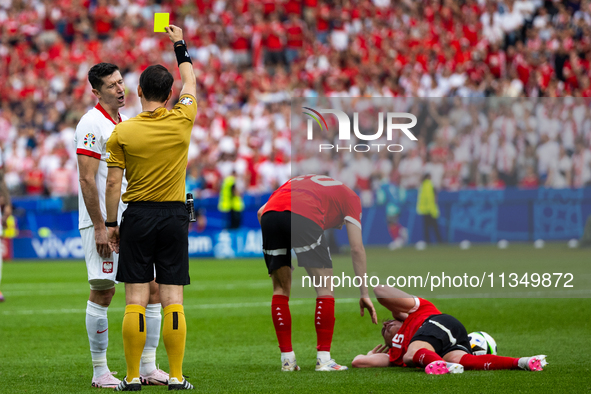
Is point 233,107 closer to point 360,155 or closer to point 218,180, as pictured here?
point 218,180

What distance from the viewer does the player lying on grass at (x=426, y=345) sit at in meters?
5.68

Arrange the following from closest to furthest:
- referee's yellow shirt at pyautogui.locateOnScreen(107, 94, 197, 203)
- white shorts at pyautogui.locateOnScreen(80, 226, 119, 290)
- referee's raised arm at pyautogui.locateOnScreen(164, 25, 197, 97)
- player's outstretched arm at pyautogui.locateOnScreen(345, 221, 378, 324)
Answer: referee's yellow shirt at pyautogui.locateOnScreen(107, 94, 197, 203), referee's raised arm at pyautogui.locateOnScreen(164, 25, 197, 97), white shorts at pyautogui.locateOnScreen(80, 226, 119, 290), player's outstretched arm at pyautogui.locateOnScreen(345, 221, 378, 324)

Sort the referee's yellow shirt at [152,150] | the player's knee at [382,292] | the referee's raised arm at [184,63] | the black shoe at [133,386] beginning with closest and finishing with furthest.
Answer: the referee's yellow shirt at [152,150] < the black shoe at [133,386] < the referee's raised arm at [184,63] < the player's knee at [382,292]

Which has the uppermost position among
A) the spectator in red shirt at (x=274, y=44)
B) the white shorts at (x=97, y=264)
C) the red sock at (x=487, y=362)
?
the spectator in red shirt at (x=274, y=44)

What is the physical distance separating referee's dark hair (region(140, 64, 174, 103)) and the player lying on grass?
7.64ft

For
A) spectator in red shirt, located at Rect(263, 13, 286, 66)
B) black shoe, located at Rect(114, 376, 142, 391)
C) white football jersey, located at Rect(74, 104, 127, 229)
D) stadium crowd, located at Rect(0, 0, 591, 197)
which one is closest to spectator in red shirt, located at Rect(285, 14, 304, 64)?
stadium crowd, located at Rect(0, 0, 591, 197)

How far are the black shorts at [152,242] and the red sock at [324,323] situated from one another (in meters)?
1.38

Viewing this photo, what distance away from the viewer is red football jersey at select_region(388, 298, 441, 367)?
6.04 meters

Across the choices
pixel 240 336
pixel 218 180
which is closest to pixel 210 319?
pixel 240 336

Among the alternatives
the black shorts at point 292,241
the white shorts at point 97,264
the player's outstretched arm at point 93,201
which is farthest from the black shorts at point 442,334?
the player's outstretched arm at point 93,201

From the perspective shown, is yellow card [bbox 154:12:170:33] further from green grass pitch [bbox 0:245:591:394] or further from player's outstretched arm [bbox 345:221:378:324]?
green grass pitch [bbox 0:245:591:394]

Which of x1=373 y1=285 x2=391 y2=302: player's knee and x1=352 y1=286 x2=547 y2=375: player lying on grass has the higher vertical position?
x1=373 y1=285 x2=391 y2=302: player's knee

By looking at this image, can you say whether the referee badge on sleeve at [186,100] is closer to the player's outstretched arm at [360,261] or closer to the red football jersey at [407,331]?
the player's outstretched arm at [360,261]

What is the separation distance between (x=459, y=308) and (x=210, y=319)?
3134 millimetres
